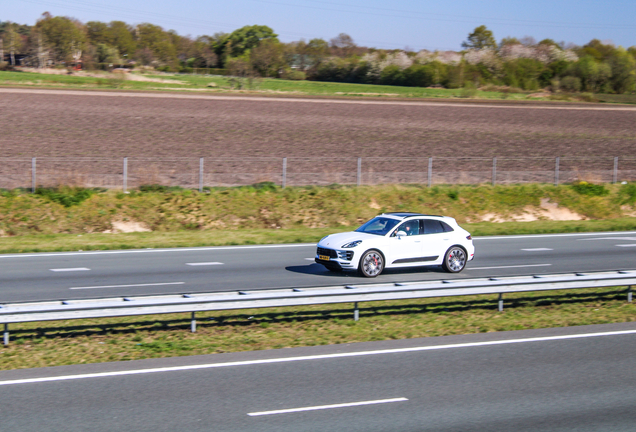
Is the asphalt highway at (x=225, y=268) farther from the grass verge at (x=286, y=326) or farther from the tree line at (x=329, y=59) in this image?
the tree line at (x=329, y=59)

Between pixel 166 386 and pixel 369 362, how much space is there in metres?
2.69

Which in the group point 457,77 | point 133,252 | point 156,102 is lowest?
point 133,252

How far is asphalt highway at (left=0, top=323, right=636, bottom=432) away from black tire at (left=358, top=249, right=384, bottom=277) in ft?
18.8

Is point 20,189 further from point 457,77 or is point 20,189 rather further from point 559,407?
point 457,77

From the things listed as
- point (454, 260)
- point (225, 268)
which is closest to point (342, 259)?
point (454, 260)

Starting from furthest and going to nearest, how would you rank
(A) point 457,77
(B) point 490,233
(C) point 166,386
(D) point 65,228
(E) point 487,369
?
(A) point 457,77 < (B) point 490,233 < (D) point 65,228 < (E) point 487,369 < (C) point 166,386

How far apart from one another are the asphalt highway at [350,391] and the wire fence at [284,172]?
18698 mm

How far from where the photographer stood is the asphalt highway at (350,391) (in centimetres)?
670

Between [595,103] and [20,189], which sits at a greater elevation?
[595,103]

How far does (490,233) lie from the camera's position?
84.8 feet

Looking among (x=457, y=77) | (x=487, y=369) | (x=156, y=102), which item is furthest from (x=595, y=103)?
(x=487, y=369)

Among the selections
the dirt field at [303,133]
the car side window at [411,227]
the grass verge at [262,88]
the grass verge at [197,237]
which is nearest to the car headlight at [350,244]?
the car side window at [411,227]

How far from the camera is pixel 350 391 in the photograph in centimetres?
773

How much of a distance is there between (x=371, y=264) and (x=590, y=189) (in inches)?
804
